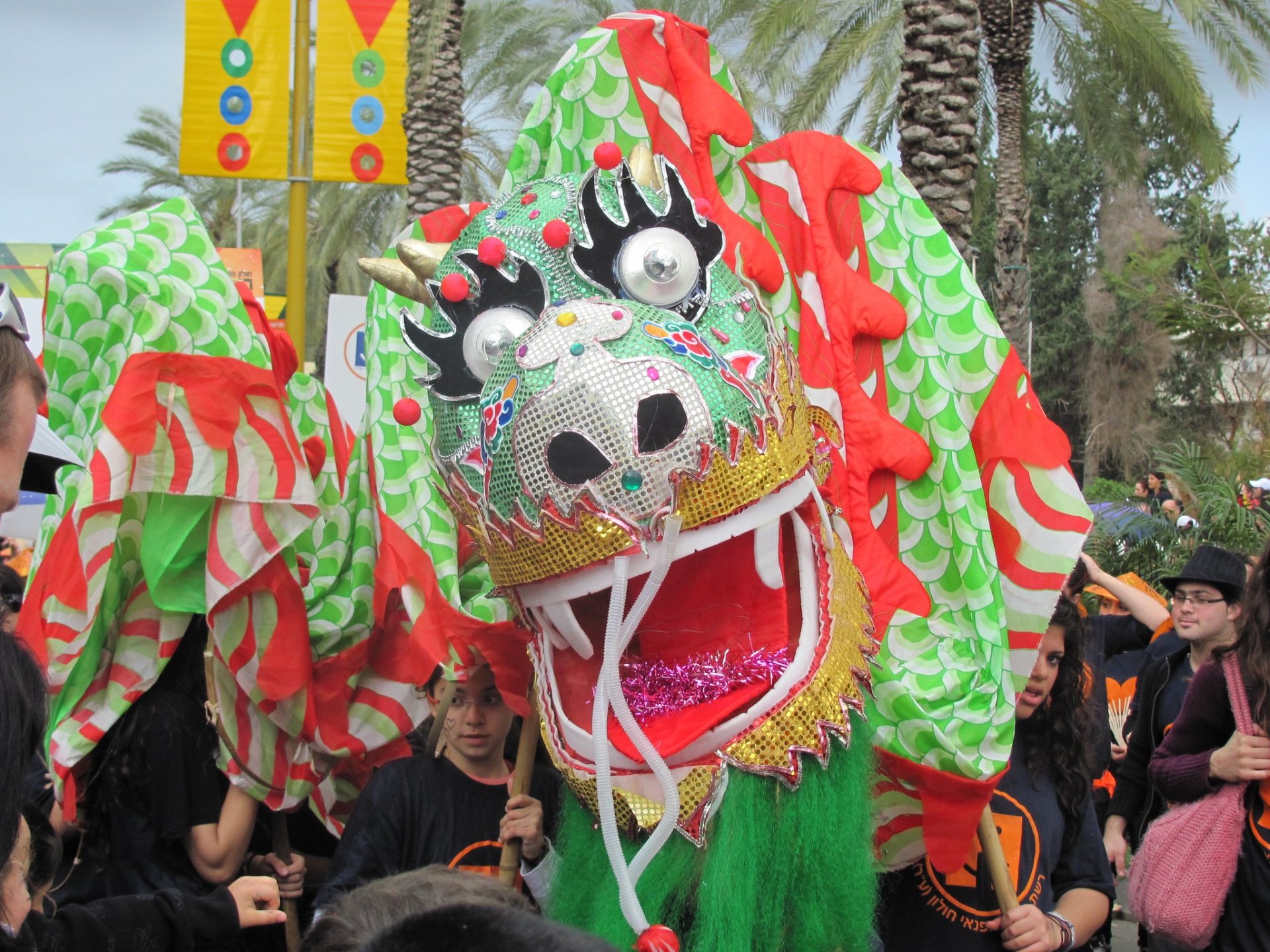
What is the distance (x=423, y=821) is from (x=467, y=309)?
1192mm

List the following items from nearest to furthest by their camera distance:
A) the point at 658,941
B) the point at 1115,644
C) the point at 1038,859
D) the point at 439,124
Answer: the point at 658,941, the point at 1038,859, the point at 1115,644, the point at 439,124

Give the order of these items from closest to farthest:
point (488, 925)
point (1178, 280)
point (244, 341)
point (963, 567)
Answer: point (488, 925) → point (963, 567) → point (244, 341) → point (1178, 280)

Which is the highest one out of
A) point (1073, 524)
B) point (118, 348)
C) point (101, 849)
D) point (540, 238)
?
point (540, 238)

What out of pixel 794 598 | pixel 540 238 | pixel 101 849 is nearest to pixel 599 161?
pixel 540 238

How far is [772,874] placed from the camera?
6.59 ft

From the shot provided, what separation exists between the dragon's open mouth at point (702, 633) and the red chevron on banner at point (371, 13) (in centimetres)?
602

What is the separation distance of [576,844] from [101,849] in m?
1.33

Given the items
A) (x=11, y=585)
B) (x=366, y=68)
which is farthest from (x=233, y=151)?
(x=11, y=585)

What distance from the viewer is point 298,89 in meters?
7.88

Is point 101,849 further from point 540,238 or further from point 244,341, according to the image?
point 540,238

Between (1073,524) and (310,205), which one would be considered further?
(310,205)

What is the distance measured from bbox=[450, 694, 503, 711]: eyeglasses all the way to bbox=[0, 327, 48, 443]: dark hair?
1.24 m

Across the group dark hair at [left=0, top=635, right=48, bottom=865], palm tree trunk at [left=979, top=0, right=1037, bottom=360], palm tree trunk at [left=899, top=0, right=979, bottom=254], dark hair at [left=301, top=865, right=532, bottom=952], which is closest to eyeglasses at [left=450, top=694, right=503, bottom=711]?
dark hair at [left=0, top=635, right=48, bottom=865]

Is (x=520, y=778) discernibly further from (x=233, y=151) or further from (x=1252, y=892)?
(x=233, y=151)
